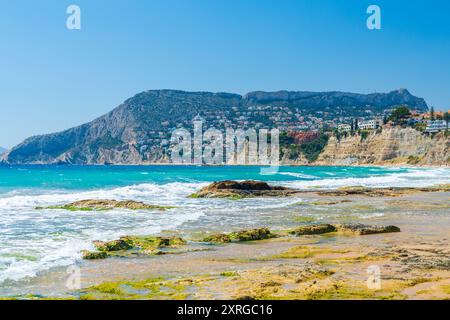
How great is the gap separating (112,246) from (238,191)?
80.9ft

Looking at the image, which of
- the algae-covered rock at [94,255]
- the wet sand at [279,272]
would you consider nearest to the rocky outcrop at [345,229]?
the wet sand at [279,272]

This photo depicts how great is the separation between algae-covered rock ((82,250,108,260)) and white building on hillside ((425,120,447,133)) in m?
137

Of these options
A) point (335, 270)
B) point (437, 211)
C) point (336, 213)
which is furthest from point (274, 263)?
point (437, 211)

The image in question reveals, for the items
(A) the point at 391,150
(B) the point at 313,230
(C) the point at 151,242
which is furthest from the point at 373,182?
(A) the point at 391,150

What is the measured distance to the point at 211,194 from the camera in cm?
3800

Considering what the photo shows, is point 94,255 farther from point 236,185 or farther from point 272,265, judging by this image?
point 236,185

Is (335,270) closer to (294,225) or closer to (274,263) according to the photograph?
(274,263)

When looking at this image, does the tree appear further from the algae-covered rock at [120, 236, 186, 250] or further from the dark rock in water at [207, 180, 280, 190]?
the algae-covered rock at [120, 236, 186, 250]

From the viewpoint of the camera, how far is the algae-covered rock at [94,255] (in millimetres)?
13930

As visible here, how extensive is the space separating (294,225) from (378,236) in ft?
14.9

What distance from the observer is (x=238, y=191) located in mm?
39438

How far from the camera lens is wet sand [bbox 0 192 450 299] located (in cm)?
986

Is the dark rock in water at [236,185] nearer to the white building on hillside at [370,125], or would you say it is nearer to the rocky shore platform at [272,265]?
the rocky shore platform at [272,265]

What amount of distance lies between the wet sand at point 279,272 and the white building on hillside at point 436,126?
131m
